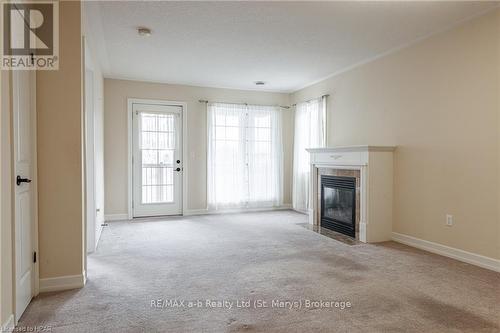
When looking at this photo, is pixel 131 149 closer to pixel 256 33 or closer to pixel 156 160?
pixel 156 160

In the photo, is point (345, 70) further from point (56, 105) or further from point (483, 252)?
point (56, 105)

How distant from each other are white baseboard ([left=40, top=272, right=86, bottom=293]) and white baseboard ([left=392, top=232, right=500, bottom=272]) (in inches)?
147

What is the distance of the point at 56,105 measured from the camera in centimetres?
262

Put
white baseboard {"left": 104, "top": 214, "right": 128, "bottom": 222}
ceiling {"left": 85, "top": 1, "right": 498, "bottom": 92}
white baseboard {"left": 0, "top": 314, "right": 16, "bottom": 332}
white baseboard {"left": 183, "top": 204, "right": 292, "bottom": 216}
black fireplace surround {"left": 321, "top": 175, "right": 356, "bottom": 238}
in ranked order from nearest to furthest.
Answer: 1. white baseboard {"left": 0, "top": 314, "right": 16, "bottom": 332}
2. ceiling {"left": 85, "top": 1, "right": 498, "bottom": 92}
3. black fireplace surround {"left": 321, "top": 175, "right": 356, "bottom": 238}
4. white baseboard {"left": 104, "top": 214, "right": 128, "bottom": 222}
5. white baseboard {"left": 183, "top": 204, "right": 292, "bottom": 216}

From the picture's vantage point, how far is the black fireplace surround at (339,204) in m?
4.50

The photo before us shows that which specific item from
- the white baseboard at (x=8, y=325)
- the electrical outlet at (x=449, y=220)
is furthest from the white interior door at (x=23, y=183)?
the electrical outlet at (x=449, y=220)

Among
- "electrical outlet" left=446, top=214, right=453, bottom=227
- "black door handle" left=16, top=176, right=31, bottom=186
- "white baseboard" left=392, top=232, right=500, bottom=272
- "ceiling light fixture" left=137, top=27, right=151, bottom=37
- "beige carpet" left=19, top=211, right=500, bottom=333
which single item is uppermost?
"ceiling light fixture" left=137, top=27, right=151, bottom=37

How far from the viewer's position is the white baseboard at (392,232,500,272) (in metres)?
3.18

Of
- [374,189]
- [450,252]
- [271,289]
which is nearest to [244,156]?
[374,189]

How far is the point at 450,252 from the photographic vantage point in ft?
11.7

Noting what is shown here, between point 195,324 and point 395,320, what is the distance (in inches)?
52.8

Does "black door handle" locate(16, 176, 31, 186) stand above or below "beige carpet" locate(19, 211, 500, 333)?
above

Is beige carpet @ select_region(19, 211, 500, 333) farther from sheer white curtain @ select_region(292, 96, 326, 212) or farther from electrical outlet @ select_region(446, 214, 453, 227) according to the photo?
sheer white curtain @ select_region(292, 96, 326, 212)

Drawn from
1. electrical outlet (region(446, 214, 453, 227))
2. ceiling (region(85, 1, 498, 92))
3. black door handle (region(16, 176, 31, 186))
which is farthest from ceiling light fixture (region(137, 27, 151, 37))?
electrical outlet (region(446, 214, 453, 227))
